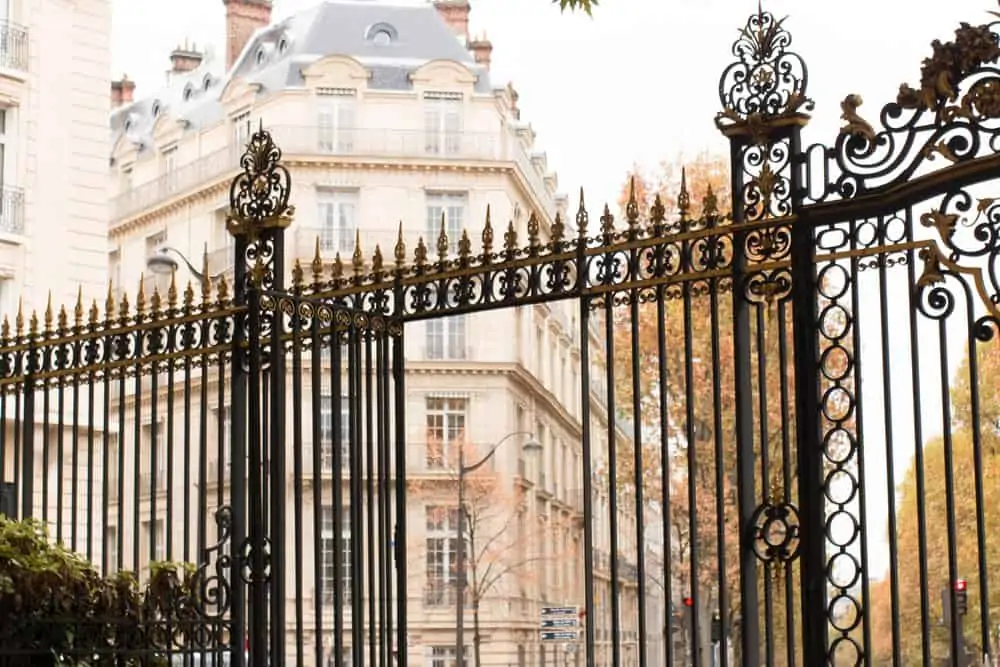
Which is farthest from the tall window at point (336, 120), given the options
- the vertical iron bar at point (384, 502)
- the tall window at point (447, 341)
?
the vertical iron bar at point (384, 502)

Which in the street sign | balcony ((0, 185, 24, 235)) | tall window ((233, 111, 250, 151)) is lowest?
the street sign

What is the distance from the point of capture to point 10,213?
19859mm

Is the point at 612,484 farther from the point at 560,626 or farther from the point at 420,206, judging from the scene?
the point at 420,206

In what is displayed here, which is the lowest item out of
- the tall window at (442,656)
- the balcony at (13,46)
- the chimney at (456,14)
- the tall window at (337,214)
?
the tall window at (442,656)

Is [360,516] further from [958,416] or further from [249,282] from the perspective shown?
[958,416]

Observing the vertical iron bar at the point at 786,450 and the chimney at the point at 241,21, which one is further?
the chimney at the point at 241,21

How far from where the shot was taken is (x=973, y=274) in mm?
6102

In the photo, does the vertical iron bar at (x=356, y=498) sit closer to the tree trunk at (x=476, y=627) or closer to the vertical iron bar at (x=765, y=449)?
the vertical iron bar at (x=765, y=449)

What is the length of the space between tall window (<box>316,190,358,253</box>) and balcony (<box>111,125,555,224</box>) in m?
0.76

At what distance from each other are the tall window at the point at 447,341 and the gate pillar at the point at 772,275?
1462 inches

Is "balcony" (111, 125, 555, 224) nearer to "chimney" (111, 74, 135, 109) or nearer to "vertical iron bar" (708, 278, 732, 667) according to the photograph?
"chimney" (111, 74, 135, 109)

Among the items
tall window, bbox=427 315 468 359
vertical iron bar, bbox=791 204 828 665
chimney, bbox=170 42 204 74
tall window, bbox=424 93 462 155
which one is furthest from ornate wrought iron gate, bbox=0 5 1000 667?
chimney, bbox=170 42 204 74

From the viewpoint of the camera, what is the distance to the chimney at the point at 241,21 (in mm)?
47906

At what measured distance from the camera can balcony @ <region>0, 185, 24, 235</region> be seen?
19812mm
